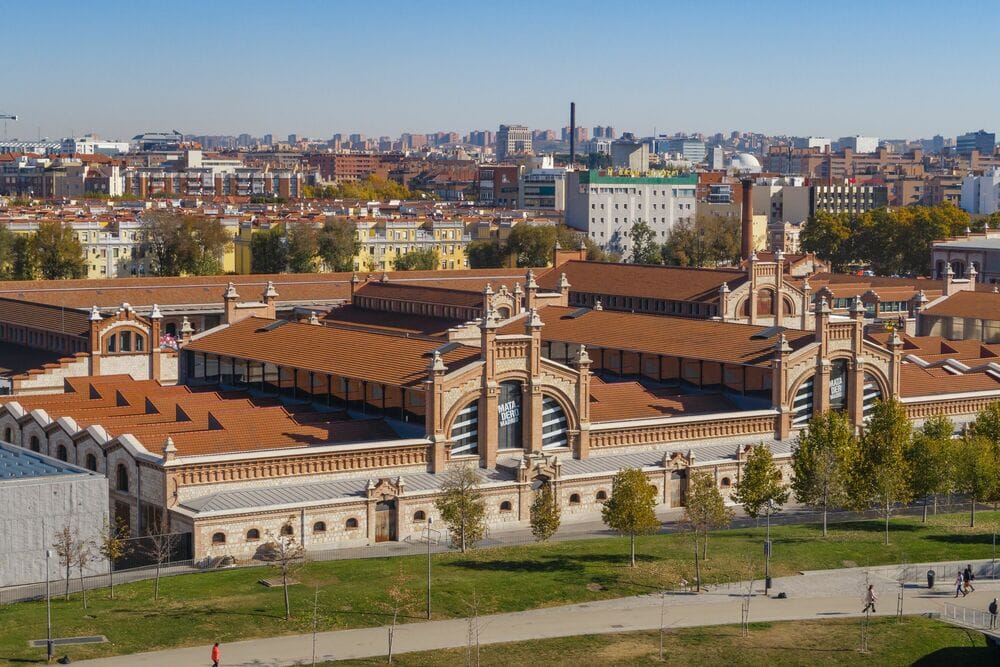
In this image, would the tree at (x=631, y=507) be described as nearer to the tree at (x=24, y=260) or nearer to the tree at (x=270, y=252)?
the tree at (x=24, y=260)

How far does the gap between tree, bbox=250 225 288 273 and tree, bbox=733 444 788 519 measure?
104 metres

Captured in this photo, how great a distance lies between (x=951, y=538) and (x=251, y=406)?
2695 cm

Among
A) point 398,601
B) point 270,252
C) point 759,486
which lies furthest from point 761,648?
point 270,252

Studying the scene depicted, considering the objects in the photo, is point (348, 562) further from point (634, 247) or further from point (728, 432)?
point (634, 247)

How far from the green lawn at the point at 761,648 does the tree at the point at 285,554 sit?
544 centimetres

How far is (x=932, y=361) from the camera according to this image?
288 ft

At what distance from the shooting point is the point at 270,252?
161500mm

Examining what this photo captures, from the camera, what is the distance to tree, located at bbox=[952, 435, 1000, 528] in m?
62.2

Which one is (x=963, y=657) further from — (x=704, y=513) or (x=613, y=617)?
(x=704, y=513)

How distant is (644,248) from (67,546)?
146397mm

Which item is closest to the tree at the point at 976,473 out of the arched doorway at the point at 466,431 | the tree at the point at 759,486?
the tree at the point at 759,486

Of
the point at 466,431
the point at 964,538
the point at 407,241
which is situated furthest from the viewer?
the point at 407,241

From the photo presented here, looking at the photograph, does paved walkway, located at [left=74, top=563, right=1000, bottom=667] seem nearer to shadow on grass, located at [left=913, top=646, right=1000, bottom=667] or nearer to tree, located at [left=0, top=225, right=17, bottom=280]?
shadow on grass, located at [left=913, top=646, right=1000, bottom=667]

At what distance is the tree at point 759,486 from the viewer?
6034cm
